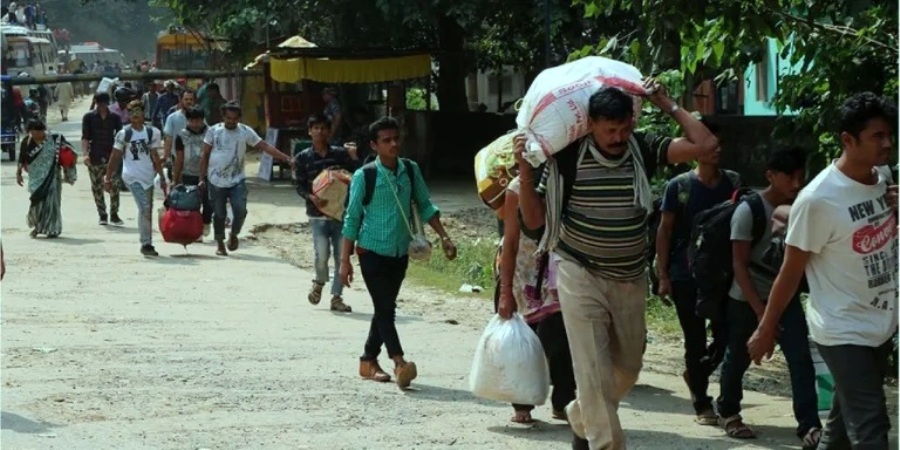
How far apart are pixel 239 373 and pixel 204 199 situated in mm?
7502

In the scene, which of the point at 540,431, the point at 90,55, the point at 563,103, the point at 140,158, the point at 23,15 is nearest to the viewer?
the point at 563,103

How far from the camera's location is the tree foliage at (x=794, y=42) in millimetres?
8945

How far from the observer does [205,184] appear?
16984 millimetres

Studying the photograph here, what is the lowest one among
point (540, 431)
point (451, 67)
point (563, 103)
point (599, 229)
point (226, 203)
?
point (540, 431)

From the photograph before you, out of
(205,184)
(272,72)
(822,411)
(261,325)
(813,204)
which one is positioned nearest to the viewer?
(813,204)

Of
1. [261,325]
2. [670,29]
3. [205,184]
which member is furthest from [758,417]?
[205,184]

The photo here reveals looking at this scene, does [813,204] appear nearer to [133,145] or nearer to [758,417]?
[758,417]

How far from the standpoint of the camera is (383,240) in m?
9.74

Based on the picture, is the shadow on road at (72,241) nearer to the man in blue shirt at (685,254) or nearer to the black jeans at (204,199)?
the black jeans at (204,199)

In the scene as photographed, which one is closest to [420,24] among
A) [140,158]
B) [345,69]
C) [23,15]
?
[345,69]

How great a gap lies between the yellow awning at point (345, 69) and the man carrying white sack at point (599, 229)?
1969cm

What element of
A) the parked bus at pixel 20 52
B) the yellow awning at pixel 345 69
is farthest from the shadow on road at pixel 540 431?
the parked bus at pixel 20 52

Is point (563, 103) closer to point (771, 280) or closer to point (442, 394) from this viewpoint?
point (771, 280)

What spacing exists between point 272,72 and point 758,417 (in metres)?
19.5
